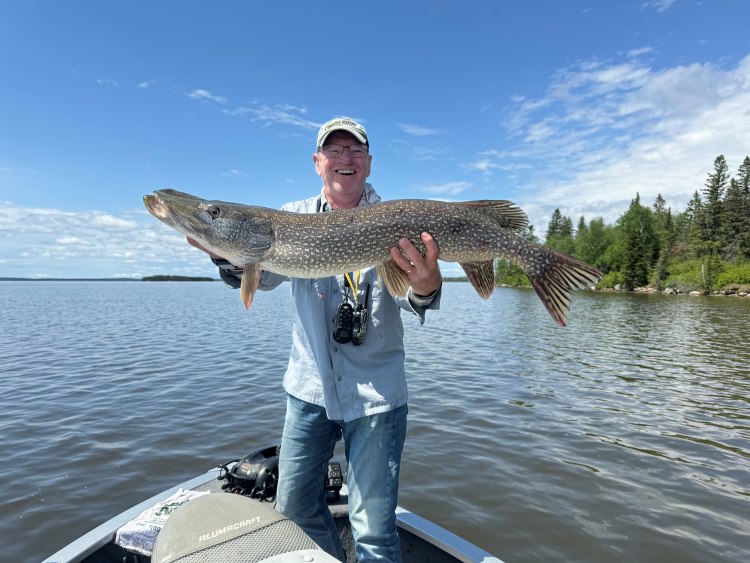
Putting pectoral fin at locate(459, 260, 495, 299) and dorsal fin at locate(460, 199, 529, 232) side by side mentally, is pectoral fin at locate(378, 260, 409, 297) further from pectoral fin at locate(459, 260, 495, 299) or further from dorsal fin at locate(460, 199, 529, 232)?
dorsal fin at locate(460, 199, 529, 232)

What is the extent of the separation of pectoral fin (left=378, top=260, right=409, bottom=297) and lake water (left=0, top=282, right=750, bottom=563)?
3883mm

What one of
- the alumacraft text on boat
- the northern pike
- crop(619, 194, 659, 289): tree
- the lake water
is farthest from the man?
crop(619, 194, 659, 289): tree

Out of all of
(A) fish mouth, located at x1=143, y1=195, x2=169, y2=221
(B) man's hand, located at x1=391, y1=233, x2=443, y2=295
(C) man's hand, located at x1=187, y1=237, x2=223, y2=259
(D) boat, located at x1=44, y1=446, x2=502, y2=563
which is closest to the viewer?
(D) boat, located at x1=44, y1=446, x2=502, y2=563

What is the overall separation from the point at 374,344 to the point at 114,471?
5.97 metres

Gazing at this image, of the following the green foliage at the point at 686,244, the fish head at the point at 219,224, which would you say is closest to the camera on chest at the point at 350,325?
the fish head at the point at 219,224

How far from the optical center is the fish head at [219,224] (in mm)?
2992

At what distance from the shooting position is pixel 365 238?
2967 millimetres

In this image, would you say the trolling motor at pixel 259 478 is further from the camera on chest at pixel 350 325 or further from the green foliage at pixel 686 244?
the green foliage at pixel 686 244

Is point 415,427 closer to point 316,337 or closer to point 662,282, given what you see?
point 316,337

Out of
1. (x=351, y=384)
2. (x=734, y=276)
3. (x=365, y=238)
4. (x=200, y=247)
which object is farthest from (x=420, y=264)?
(x=734, y=276)

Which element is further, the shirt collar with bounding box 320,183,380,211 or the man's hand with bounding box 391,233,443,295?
the shirt collar with bounding box 320,183,380,211

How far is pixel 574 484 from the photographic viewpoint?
20.6 ft

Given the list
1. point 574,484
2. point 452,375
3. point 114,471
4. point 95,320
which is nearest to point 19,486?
point 114,471

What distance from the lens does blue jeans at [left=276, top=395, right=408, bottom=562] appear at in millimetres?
2529
